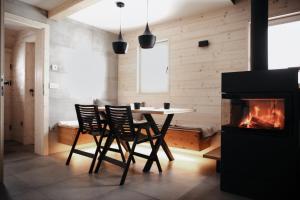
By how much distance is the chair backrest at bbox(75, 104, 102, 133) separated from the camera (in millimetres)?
2949

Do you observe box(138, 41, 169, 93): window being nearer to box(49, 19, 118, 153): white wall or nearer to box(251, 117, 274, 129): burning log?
box(49, 19, 118, 153): white wall

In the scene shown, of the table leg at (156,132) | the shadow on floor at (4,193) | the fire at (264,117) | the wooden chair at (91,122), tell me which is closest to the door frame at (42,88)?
the wooden chair at (91,122)

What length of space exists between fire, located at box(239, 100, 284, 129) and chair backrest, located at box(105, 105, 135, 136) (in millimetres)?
1171

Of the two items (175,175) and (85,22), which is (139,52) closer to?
(85,22)

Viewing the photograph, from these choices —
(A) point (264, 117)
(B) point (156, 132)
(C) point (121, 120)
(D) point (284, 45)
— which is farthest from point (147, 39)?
(D) point (284, 45)

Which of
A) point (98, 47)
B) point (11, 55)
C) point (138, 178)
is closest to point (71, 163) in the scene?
point (138, 178)

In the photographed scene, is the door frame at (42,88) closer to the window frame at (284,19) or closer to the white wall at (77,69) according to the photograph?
the white wall at (77,69)

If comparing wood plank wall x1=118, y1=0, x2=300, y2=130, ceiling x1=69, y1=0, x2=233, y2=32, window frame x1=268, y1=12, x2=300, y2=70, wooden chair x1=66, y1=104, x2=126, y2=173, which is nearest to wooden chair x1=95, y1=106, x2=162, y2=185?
wooden chair x1=66, y1=104, x2=126, y2=173

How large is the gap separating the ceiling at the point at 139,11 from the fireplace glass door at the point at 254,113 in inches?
81.7

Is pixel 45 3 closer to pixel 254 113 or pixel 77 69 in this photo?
pixel 77 69

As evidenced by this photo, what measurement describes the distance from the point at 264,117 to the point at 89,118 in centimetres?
211

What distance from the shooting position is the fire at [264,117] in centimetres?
199

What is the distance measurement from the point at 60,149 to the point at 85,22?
8.15 ft

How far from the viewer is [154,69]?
186 inches
